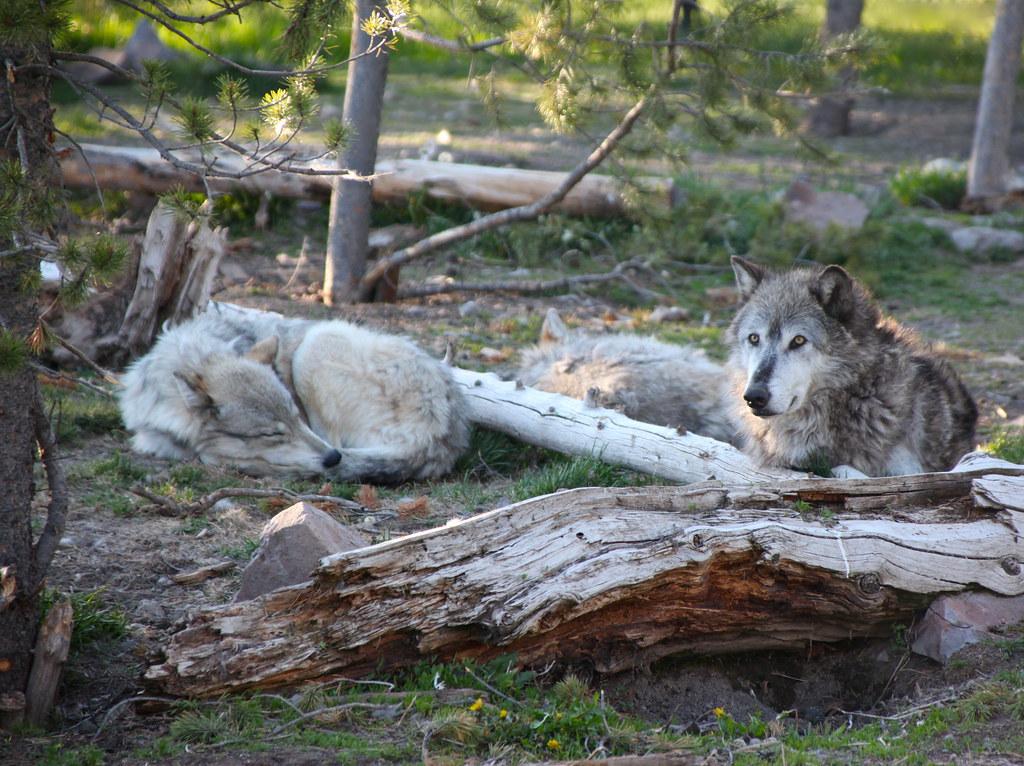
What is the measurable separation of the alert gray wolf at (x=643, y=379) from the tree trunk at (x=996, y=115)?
28.7ft

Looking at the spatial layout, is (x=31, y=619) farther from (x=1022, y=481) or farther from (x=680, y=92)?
(x=680, y=92)

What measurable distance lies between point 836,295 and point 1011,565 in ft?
5.58

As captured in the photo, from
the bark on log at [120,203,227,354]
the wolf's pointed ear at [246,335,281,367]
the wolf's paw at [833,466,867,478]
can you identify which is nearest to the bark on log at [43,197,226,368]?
the bark on log at [120,203,227,354]

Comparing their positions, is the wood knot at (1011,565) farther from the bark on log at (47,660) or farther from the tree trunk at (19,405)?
the tree trunk at (19,405)

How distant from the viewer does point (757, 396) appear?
15.5 feet

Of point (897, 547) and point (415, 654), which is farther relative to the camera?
point (897, 547)

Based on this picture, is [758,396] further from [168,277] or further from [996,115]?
[996,115]

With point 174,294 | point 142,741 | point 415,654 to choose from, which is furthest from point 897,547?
point 174,294

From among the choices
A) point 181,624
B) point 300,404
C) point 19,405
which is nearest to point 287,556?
point 181,624

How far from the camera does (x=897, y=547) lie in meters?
3.93

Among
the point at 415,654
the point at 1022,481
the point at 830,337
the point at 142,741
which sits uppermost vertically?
the point at 830,337

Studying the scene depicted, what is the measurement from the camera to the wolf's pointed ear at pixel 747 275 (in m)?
5.40

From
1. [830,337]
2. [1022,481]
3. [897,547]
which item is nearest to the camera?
[897,547]

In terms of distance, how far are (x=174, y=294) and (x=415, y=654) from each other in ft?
17.2
